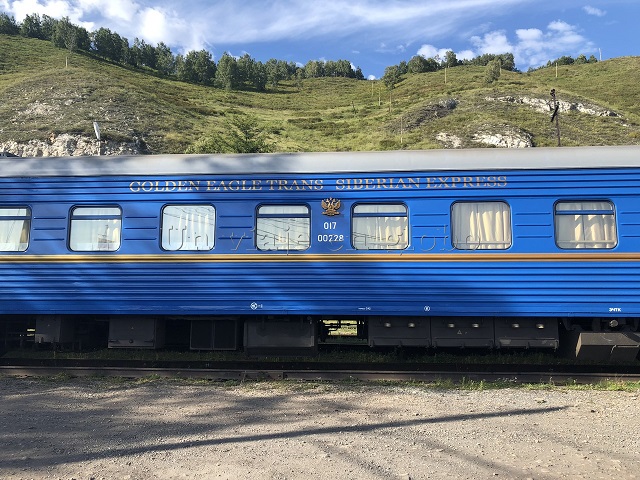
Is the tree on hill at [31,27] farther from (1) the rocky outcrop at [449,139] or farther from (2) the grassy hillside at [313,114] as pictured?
(1) the rocky outcrop at [449,139]

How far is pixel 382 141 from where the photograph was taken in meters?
45.6

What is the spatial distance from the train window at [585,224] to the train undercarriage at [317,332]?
1188 millimetres

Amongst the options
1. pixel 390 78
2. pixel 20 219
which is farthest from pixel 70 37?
pixel 20 219

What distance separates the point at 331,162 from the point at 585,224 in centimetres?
384

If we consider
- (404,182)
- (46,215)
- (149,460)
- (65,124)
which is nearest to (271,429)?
(149,460)

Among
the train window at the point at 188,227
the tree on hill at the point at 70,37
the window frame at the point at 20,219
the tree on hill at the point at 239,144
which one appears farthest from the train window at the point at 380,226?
the tree on hill at the point at 70,37

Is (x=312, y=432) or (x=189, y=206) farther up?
(x=189, y=206)

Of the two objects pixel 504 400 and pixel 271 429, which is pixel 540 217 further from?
pixel 271 429

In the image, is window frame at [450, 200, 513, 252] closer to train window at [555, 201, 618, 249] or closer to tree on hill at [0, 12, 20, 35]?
train window at [555, 201, 618, 249]

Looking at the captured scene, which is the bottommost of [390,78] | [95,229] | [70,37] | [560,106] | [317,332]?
[317,332]

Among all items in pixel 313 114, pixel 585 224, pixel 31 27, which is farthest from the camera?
pixel 31 27

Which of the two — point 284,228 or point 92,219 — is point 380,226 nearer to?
point 284,228

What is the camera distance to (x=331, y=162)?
308 inches

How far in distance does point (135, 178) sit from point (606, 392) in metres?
7.38
